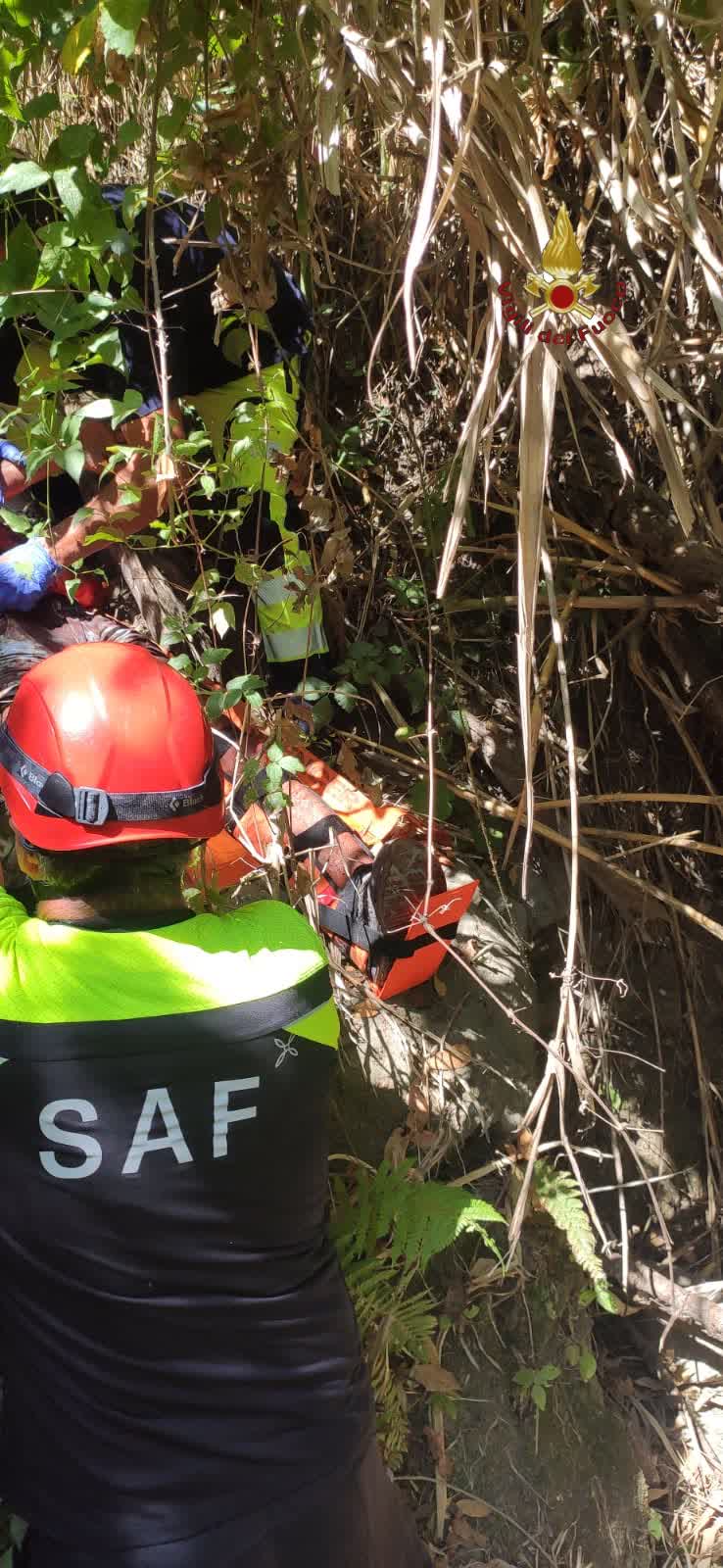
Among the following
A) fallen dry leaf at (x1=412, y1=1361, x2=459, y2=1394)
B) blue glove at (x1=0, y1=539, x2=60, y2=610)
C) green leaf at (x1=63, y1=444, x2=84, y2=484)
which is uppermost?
green leaf at (x1=63, y1=444, x2=84, y2=484)

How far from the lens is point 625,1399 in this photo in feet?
11.0

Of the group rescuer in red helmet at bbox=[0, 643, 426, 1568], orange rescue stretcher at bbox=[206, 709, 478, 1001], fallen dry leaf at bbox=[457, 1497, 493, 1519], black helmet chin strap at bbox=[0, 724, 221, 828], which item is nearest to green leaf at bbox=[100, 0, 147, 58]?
rescuer in red helmet at bbox=[0, 643, 426, 1568]

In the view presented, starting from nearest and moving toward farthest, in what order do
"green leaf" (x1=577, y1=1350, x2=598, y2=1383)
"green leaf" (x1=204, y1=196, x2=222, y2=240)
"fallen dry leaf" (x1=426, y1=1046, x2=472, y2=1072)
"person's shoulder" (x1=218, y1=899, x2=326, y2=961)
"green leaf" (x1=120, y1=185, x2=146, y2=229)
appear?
"person's shoulder" (x1=218, y1=899, x2=326, y2=961) → "green leaf" (x1=120, y1=185, x2=146, y2=229) → "green leaf" (x1=204, y1=196, x2=222, y2=240) → "fallen dry leaf" (x1=426, y1=1046, x2=472, y2=1072) → "green leaf" (x1=577, y1=1350, x2=598, y2=1383)

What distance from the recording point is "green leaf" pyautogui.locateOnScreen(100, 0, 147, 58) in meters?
1.54

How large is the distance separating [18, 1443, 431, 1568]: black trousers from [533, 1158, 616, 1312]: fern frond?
3.16 ft

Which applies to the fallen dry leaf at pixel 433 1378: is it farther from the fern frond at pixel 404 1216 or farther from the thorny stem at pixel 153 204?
the thorny stem at pixel 153 204

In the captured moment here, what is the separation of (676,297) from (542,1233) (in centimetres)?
252

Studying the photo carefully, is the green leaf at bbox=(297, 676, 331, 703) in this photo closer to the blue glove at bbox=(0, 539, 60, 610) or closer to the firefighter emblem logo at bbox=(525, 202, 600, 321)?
the blue glove at bbox=(0, 539, 60, 610)

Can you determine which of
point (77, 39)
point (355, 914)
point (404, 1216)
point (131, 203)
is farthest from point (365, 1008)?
point (77, 39)

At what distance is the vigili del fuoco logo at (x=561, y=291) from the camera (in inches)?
60.7

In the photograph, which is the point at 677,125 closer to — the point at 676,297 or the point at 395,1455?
the point at 676,297

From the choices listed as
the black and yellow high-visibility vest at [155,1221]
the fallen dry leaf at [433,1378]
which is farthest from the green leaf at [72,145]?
the fallen dry leaf at [433,1378]

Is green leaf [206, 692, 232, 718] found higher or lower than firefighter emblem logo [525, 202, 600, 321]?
lower

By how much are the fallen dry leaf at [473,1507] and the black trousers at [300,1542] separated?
43.2 inches
